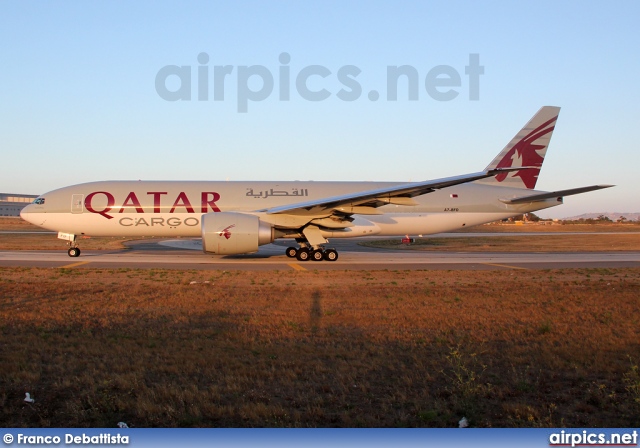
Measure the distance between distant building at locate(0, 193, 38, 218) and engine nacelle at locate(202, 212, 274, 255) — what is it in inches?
4098

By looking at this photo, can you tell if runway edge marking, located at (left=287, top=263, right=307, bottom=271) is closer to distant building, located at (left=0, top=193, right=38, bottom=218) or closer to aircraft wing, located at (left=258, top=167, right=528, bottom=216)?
aircraft wing, located at (left=258, top=167, right=528, bottom=216)

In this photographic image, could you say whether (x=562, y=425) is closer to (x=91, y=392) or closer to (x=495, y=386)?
(x=495, y=386)

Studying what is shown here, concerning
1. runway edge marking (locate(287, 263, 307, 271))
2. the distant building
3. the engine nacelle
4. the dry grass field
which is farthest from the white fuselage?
the distant building

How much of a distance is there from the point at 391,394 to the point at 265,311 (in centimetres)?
518

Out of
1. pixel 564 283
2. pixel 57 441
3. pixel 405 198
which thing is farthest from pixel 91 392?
pixel 405 198

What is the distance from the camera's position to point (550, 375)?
5.96m

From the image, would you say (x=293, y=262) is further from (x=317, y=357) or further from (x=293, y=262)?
(x=317, y=357)

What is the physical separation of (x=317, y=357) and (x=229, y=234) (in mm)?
13435

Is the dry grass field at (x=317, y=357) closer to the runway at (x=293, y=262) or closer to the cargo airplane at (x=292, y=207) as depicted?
the runway at (x=293, y=262)

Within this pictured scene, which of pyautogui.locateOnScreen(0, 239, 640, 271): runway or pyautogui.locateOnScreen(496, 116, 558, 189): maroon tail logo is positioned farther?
pyautogui.locateOnScreen(496, 116, 558, 189): maroon tail logo

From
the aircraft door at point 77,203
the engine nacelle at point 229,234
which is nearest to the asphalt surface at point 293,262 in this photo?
the engine nacelle at point 229,234

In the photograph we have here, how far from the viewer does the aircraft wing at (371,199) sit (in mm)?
18922

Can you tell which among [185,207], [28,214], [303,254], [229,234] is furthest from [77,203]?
[303,254]

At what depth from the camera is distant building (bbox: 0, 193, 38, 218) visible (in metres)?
111
